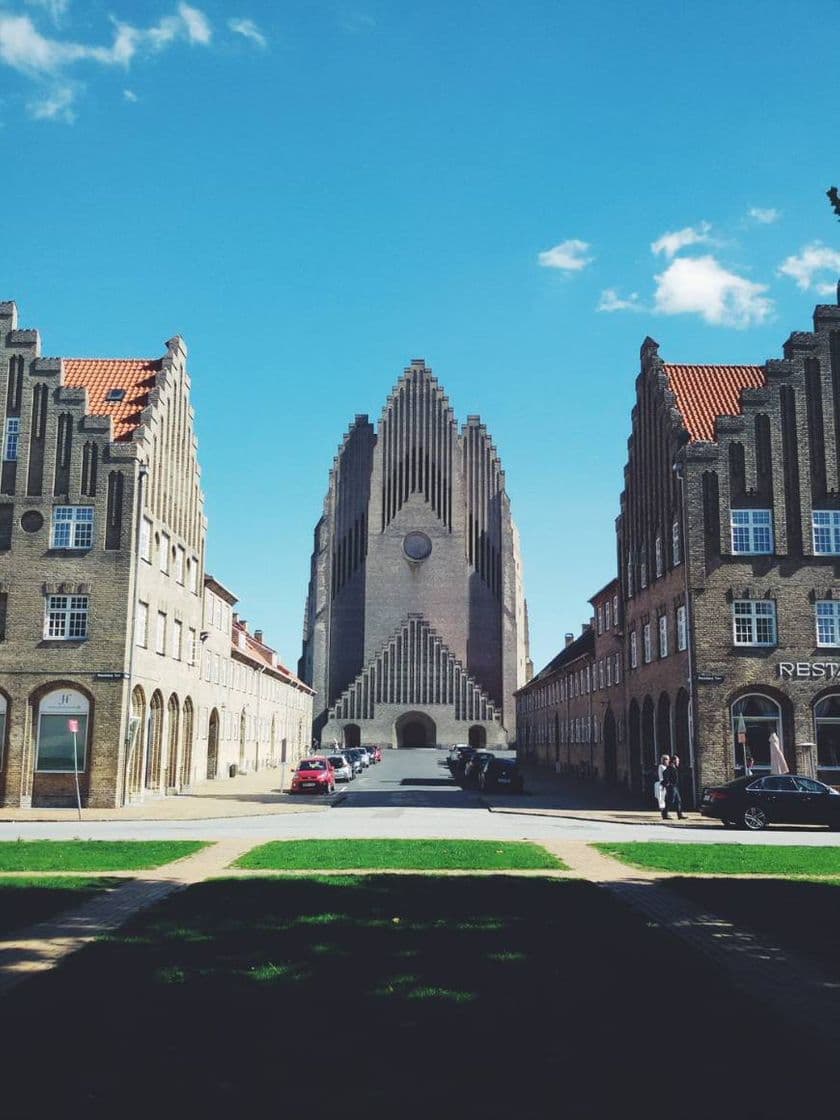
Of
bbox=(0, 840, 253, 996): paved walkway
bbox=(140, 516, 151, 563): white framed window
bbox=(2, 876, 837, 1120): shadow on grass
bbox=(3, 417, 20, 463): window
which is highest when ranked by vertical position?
bbox=(3, 417, 20, 463): window

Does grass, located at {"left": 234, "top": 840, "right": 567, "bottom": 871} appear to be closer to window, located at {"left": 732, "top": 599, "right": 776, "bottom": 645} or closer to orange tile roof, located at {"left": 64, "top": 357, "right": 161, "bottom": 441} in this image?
window, located at {"left": 732, "top": 599, "right": 776, "bottom": 645}

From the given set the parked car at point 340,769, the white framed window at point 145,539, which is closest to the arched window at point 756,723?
the white framed window at point 145,539

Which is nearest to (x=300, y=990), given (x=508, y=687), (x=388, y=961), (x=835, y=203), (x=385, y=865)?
(x=388, y=961)

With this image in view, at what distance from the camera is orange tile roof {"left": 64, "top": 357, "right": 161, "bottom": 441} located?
127ft

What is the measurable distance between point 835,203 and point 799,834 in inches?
714

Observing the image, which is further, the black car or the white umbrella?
the white umbrella

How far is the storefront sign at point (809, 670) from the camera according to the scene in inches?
1350

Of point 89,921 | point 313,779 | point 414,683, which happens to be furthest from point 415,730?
point 89,921

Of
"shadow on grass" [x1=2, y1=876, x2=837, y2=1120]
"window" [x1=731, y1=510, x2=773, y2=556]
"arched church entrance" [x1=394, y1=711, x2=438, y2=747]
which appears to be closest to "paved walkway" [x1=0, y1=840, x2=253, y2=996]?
"shadow on grass" [x1=2, y1=876, x2=837, y2=1120]

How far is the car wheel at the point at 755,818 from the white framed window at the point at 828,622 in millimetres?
9317

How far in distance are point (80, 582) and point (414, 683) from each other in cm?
7075

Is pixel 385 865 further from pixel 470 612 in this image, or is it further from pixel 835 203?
pixel 470 612

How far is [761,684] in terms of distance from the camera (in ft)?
113

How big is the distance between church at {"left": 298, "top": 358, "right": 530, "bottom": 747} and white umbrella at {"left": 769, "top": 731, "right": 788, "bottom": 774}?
7496 cm
